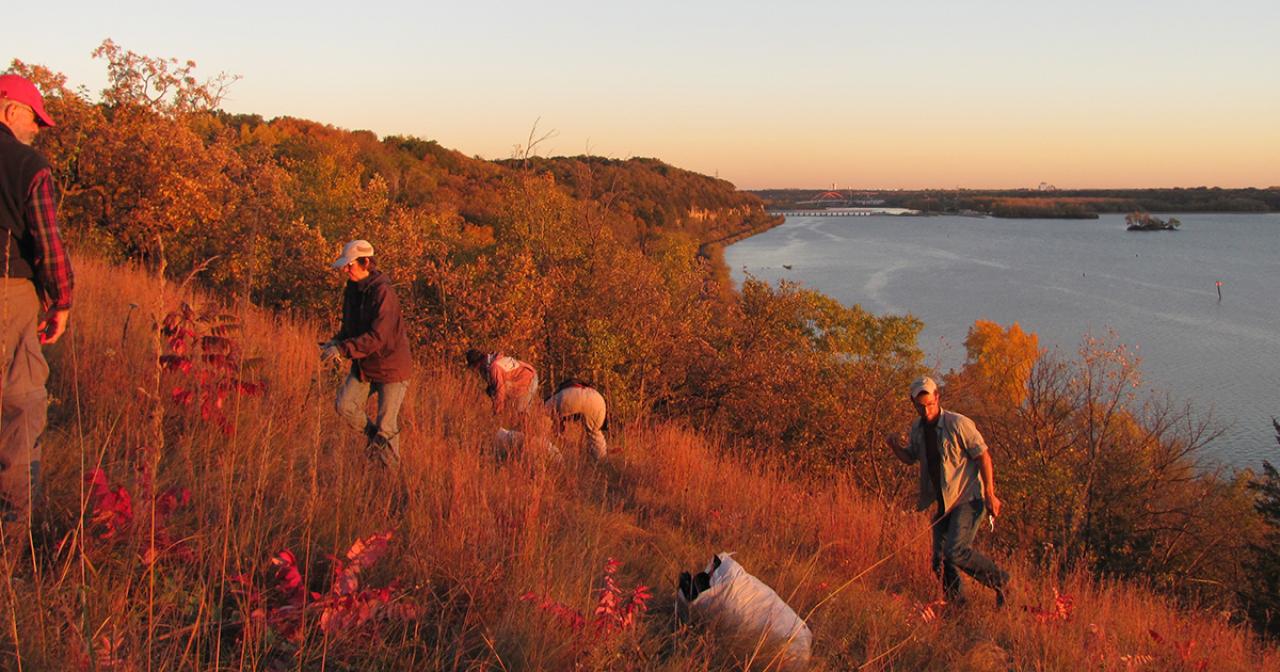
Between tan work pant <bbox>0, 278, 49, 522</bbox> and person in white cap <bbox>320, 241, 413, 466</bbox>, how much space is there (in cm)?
222

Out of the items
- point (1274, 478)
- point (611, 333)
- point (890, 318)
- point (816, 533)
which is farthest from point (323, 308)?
point (890, 318)

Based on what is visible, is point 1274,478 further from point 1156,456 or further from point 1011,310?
point 1011,310

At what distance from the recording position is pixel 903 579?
5.90 m

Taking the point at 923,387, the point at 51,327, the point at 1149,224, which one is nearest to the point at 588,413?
the point at 923,387

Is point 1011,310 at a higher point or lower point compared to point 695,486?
lower

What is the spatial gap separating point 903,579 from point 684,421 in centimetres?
996

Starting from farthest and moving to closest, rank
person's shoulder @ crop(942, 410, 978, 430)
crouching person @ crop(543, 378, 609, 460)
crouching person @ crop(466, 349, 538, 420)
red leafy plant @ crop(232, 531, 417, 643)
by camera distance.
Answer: crouching person @ crop(543, 378, 609, 460)
crouching person @ crop(466, 349, 538, 420)
person's shoulder @ crop(942, 410, 978, 430)
red leafy plant @ crop(232, 531, 417, 643)

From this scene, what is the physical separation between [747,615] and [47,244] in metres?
3.34

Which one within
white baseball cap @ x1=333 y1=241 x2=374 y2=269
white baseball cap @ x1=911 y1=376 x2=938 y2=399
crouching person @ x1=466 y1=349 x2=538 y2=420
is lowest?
crouching person @ x1=466 y1=349 x2=538 y2=420

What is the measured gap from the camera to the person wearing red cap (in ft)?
10.4

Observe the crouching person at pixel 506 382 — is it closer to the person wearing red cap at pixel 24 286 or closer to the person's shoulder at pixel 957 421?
the person's shoulder at pixel 957 421

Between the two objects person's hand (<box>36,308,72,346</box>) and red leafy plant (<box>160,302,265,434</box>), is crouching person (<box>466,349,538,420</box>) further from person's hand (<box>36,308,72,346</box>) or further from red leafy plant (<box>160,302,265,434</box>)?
person's hand (<box>36,308,72,346</box>)

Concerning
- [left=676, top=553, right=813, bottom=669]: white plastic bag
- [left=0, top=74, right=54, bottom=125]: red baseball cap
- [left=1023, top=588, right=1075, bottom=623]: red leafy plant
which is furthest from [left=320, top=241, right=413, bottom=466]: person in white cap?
[left=1023, top=588, right=1075, bottom=623]: red leafy plant

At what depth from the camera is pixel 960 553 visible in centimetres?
573
